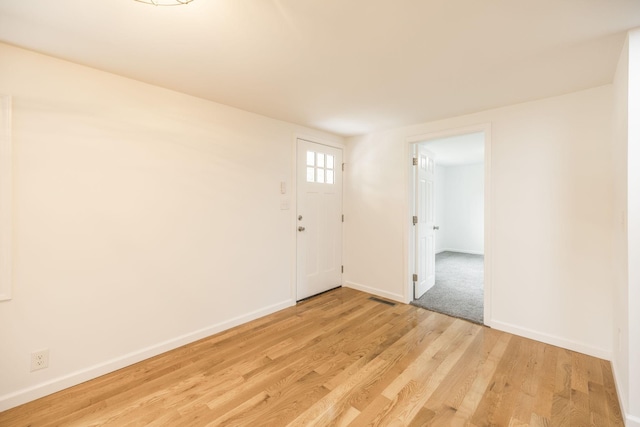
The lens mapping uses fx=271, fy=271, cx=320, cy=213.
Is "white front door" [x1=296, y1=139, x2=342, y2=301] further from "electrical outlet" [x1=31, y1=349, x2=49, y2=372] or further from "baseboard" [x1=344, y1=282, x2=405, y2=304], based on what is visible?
"electrical outlet" [x1=31, y1=349, x2=49, y2=372]

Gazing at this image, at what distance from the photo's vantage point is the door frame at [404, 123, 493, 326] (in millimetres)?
2805

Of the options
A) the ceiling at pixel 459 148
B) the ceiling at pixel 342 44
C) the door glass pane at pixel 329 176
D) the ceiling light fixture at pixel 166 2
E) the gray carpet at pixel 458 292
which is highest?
the ceiling at pixel 459 148

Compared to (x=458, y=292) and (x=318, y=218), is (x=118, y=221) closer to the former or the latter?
(x=318, y=218)

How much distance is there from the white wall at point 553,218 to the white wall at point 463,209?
4.38 metres

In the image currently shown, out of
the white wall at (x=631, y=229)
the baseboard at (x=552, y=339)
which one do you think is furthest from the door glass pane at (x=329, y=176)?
the white wall at (x=631, y=229)

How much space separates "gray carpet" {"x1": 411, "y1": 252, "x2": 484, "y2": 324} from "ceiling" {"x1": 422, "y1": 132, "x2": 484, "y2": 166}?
2091 millimetres

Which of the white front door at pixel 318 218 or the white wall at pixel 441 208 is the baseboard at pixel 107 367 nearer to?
the white front door at pixel 318 218

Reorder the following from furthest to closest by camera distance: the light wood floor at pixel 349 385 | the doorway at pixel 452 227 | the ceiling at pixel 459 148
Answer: the ceiling at pixel 459 148, the doorway at pixel 452 227, the light wood floor at pixel 349 385

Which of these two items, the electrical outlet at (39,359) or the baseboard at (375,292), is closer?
the electrical outlet at (39,359)

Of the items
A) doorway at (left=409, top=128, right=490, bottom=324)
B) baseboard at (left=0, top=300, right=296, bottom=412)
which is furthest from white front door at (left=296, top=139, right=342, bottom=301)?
doorway at (left=409, top=128, right=490, bottom=324)

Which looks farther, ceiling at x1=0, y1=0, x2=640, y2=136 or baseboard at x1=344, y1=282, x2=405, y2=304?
baseboard at x1=344, y1=282, x2=405, y2=304

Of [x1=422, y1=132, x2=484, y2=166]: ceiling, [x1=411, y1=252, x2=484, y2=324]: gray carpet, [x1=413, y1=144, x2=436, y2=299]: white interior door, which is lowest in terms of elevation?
[x1=411, y1=252, x2=484, y2=324]: gray carpet

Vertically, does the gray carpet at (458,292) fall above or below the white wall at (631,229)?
below

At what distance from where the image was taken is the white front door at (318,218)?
3504mm
